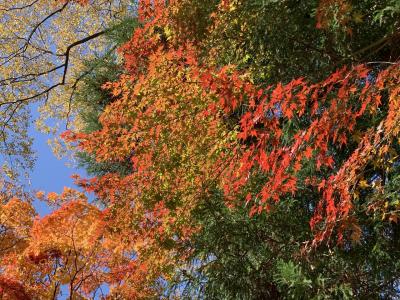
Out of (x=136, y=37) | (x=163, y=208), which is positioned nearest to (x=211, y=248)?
(x=163, y=208)

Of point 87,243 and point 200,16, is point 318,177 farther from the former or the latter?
point 87,243

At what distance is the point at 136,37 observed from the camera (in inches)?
334

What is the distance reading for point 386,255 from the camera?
6793 millimetres

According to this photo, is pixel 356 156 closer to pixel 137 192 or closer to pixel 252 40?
pixel 252 40

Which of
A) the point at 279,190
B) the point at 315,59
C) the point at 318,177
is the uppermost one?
the point at 315,59


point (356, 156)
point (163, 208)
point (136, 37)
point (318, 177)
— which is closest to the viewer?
point (356, 156)

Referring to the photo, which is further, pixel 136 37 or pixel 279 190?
pixel 136 37

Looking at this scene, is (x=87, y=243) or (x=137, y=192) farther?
(x=87, y=243)

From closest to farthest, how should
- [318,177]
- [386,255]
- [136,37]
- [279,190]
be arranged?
[279,190] → [386,255] → [318,177] → [136,37]

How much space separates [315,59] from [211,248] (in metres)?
3.64

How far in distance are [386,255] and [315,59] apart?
3.35 metres

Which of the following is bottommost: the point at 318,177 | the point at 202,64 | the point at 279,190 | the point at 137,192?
the point at 279,190

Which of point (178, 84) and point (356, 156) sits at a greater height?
point (178, 84)

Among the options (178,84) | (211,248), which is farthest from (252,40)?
(211,248)
